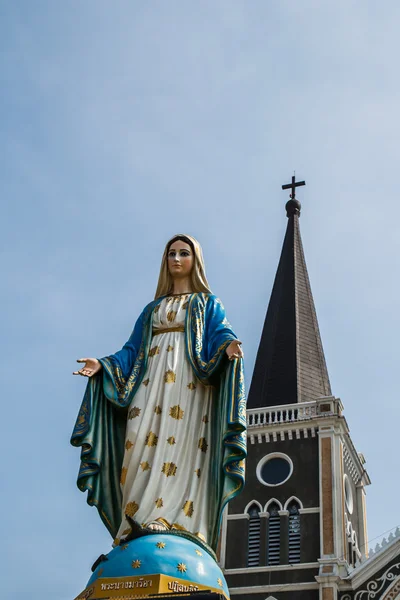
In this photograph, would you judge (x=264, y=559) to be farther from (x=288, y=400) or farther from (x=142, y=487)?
(x=142, y=487)

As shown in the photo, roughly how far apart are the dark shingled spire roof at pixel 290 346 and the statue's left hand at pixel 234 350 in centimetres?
3117

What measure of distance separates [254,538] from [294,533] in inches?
56.1

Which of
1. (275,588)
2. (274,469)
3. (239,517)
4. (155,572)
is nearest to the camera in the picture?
(155,572)

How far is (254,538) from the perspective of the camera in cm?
3412

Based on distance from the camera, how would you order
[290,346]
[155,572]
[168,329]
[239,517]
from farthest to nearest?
[290,346]
[239,517]
[168,329]
[155,572]

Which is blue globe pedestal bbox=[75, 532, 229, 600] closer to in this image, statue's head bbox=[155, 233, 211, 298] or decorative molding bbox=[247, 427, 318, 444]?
statue's head bbox=[155, 233, 211, 298]

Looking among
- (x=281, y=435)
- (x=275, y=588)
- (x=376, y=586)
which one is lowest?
(x=376, y=586)

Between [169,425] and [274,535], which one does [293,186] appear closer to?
[274,535]

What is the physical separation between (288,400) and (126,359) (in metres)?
30.9

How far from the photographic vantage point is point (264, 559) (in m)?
33.4

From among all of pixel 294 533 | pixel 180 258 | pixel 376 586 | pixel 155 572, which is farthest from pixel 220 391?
pixel 294 533

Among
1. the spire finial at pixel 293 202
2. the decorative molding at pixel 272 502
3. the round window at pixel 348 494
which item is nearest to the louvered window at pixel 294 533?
the decorative molding at pixel 272 502

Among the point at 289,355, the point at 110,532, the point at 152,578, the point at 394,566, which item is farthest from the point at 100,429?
the point at 289,355

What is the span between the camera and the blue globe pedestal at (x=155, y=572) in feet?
19.9
